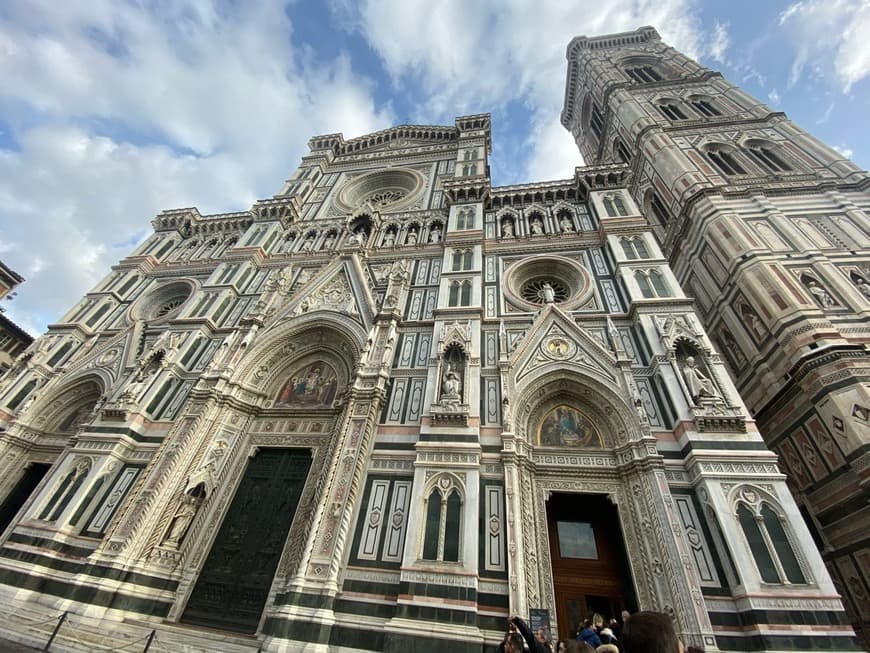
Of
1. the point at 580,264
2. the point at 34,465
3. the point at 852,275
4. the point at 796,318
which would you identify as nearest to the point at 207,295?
the point at 34,465

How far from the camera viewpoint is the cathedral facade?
22.5ft

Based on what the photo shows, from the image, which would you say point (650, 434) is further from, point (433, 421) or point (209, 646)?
point (209, 646)

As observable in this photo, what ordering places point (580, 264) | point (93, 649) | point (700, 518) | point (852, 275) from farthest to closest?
point (580, 264), point (852, 275), point (700, 518), point (93, 649)

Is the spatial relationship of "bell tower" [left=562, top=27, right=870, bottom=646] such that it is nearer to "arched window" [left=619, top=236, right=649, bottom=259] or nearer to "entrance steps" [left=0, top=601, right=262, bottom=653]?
"arched window" [left=619, top=236, right=649, bottom=259]

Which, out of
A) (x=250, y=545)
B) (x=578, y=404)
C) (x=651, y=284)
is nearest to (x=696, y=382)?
(x=578, y=404)

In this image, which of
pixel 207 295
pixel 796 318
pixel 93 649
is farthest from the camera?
pixel 207 295

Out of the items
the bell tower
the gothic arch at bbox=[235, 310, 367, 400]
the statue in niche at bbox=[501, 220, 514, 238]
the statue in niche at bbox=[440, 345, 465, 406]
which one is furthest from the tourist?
the statue in niche at bbox=[501, 220, 514, 238]

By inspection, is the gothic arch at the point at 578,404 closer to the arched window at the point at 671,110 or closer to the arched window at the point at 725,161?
the arched window at the point at 725,161

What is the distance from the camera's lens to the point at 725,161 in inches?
636

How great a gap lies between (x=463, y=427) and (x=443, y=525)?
6.61 feet

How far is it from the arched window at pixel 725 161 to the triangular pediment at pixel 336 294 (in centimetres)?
1464

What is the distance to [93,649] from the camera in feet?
21.5

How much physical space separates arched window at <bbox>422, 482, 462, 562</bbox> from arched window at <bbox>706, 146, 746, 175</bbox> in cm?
1625

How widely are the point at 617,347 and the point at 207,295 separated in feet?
45.1
